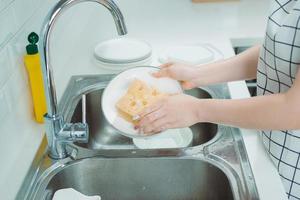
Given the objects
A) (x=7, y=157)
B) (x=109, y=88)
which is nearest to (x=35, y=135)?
(x=7, y=157)

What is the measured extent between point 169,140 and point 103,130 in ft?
0.75

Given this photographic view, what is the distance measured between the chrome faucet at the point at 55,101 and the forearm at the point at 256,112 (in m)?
0.26

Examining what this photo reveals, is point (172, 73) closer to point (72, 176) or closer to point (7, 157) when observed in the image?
point (72, 176)

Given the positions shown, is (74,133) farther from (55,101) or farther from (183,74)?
(183,74)

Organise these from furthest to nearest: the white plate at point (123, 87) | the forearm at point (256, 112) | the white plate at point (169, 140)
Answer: the white plate at point (169, 140)
the white plate at point (123, 87)
the forearm at point (256, 112)

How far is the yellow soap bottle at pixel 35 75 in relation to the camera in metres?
1.05

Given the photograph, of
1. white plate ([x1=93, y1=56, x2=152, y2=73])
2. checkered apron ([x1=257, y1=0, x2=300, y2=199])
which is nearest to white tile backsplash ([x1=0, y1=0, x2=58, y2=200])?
white plate ([x1=93, y1=56, x2=152, y2=73])

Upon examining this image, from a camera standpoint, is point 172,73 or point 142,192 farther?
point 172,73

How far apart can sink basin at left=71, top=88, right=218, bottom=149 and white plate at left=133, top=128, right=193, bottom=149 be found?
0.09 feet

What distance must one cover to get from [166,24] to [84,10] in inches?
14.5

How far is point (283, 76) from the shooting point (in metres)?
0.98

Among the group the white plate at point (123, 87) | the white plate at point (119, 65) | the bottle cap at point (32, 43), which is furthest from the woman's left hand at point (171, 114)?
the white plate at point (119, 65)

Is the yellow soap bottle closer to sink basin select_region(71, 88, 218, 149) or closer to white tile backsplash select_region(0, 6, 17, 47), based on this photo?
white tile backsplash select_region(0, 6, 17, 47)

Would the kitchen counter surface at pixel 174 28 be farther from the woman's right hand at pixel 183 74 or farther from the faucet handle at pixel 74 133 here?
the faucet handle at pixel 74 133
